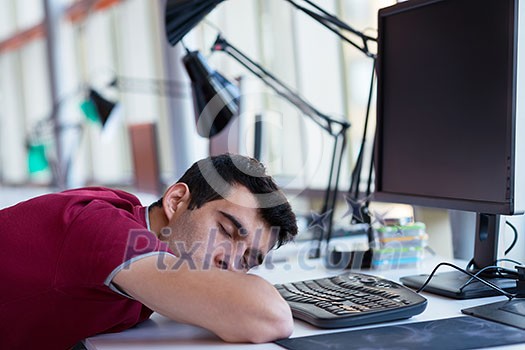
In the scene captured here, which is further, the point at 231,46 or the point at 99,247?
the point at 231,46

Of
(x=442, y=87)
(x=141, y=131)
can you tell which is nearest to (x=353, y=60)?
(x=141, y=131)

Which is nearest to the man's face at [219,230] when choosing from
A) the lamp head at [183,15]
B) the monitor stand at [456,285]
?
the monitor stand at [456,285]

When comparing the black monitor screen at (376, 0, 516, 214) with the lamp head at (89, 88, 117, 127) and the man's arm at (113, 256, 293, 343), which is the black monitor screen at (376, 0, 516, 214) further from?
the lamp head at (89, 88, 117, 127)

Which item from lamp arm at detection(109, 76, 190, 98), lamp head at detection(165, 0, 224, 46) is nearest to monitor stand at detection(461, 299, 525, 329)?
lamp head at detection(165, 0, 224, 46)

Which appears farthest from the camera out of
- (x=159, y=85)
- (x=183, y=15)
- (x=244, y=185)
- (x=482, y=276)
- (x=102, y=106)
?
(x=159, y=85)

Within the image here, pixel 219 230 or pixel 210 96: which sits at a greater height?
pixel 210 96

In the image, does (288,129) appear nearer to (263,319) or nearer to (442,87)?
(442,87)

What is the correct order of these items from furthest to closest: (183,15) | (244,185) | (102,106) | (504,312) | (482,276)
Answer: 1. (102,106)
2. (183,15)
3. (482,276)
4. (244,185)
5. (504,312)

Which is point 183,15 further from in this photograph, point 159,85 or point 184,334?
point 159,85

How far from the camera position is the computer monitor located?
1188mm

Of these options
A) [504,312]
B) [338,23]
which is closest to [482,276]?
[504,312]

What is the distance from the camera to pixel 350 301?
3.82ft

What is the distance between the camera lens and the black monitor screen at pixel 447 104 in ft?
3.96

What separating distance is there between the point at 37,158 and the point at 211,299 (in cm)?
375
